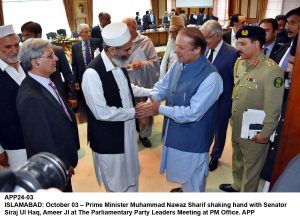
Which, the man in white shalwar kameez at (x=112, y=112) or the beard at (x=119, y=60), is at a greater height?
the beard at (x=119, y=60)

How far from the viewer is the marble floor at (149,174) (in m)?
2.64

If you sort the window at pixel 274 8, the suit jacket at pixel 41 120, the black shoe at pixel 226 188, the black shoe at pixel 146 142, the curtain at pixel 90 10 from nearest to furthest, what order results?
the suit jacket at pixel 41 120 < the black shoe at pixel 226 188 < the black shoe at pixel 146 142 < the curtain at pixel 90 10 < the window at pixel 274 8

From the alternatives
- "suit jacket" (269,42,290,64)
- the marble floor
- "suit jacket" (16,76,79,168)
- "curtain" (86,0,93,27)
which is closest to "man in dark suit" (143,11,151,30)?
"curtain" (86,0,93,27)

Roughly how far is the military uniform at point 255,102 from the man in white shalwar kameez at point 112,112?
84 cm

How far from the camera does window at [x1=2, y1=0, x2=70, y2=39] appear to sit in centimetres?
774

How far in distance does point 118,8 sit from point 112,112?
28.6ft

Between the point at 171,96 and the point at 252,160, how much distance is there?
33.4 inches

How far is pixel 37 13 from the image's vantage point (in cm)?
816

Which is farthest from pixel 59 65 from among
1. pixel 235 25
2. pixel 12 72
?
pixel 235 25

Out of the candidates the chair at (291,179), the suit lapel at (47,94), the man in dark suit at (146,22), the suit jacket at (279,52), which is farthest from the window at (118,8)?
the chair at (291,179)

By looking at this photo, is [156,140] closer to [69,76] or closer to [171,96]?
[69,76]

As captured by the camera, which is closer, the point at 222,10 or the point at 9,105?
the point at 9,105

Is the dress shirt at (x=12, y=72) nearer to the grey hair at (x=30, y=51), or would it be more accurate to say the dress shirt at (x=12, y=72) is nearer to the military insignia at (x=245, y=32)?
the grey hair at (x=30, y=51)

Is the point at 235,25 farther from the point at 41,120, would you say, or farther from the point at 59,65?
the point at 41,120
